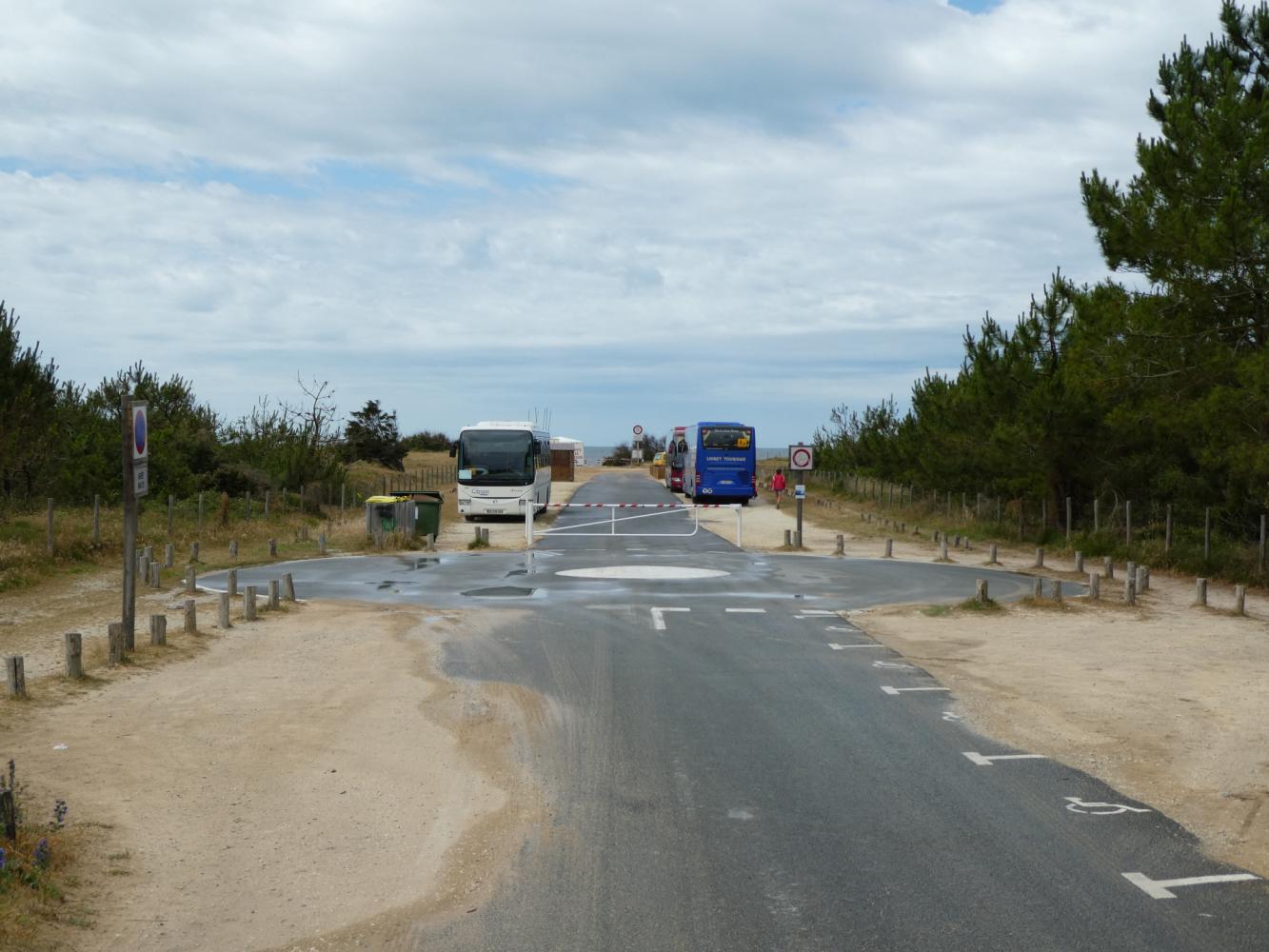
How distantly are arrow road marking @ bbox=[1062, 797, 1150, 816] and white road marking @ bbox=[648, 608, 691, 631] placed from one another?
27.6 feet

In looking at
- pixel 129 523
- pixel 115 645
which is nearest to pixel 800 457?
pixel 129 523

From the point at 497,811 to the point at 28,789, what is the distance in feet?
9.54

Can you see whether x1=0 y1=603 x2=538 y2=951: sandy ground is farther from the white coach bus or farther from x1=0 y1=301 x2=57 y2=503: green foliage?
the white coach bus

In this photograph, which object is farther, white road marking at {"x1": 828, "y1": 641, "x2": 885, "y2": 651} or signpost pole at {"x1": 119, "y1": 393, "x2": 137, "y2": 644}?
white road marking at {"x1": 828, "y1": 641, "x2": 885, "y2": 651}

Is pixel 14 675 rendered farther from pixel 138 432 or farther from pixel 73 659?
pixel 138 432

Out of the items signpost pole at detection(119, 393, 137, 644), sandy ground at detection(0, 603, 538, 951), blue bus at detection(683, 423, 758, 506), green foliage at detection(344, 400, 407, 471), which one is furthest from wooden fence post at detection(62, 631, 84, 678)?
green foliage at detection(344, 400, 407, 471)

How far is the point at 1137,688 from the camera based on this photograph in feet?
38.5

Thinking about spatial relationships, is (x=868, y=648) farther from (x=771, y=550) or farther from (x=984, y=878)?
(x=771, y=550)

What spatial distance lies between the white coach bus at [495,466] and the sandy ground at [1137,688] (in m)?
21.1

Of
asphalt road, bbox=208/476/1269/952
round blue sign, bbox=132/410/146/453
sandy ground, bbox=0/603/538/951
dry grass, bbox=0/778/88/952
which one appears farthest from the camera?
round blue sign, bbox=132/410/146/453

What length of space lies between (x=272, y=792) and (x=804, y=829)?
3.39 meters

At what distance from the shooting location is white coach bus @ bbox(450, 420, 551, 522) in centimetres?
3950

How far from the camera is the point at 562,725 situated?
387 inches

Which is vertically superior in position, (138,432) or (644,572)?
(138,432)
